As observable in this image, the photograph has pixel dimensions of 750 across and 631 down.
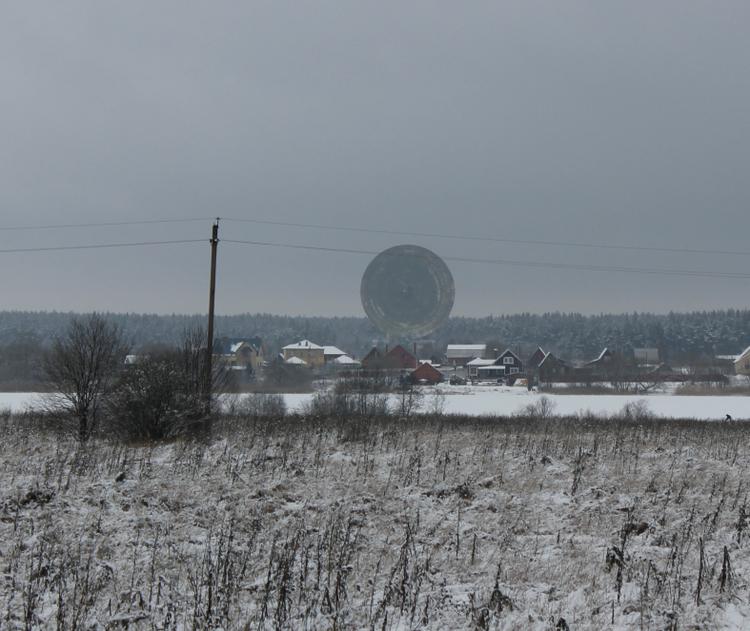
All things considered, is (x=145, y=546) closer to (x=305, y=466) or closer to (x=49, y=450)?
(x=305, y=466)

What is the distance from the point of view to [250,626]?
5.88 meters

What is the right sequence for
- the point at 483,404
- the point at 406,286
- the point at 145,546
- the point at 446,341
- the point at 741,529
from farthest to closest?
the point at 446,341 → the point at 483,404 → the point at 406,286 → the point at 741,529 → the point at 145,546

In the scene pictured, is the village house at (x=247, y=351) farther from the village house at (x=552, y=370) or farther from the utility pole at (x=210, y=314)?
the utility pole at (x=210, y=314)

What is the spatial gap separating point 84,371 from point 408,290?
112ft

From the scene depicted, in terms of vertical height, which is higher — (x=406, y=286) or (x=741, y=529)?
(x=406, y=286)

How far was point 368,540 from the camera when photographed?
8711 mm

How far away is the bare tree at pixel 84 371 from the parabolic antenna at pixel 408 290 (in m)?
32.6

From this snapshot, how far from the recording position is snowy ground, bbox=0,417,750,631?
6297mm

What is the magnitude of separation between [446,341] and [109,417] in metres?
181

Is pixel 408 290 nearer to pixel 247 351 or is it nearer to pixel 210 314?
pixel 210 314

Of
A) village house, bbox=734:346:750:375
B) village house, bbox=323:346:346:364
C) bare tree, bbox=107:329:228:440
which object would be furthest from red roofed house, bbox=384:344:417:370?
bare tree, bbox=107:329:228:440

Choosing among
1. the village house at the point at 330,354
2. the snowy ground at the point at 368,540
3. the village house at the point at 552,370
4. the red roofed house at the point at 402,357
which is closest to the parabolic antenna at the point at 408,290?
the snowy ground at the point at 368,540

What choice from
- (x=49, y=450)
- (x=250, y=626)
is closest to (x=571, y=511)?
(x=250, y=626)

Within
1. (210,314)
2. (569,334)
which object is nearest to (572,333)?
→ (569,334)
